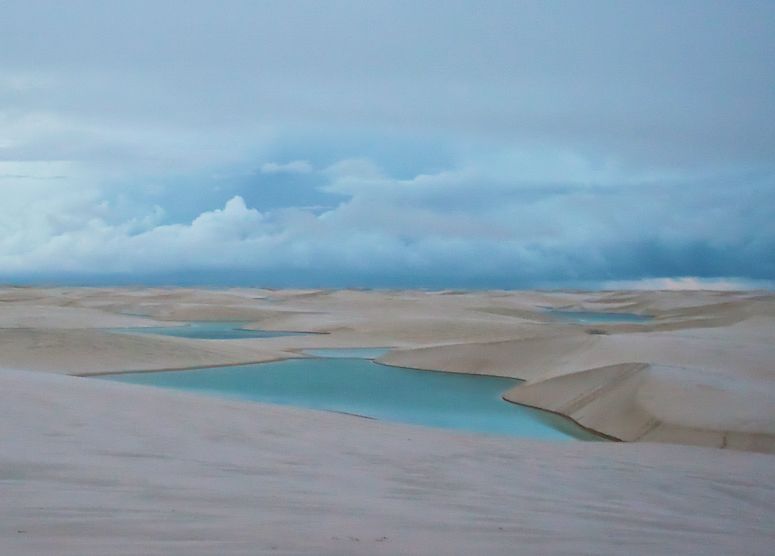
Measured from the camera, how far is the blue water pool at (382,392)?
43.5 feet

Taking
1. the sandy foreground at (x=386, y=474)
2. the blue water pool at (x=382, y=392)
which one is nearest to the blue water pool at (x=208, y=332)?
the blue water pool at (x=382, y=392)

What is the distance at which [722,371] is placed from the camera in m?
15.9

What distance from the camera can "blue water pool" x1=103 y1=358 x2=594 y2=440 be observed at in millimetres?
13266

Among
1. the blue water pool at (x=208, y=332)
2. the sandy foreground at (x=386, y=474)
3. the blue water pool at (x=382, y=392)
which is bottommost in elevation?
the blue water pool at (x=382, y=392)

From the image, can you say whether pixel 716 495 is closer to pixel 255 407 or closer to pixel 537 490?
pixel 537 490

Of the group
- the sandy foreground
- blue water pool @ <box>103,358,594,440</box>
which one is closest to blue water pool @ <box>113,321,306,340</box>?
blue water pool @ <box>103,358,594,440</box>

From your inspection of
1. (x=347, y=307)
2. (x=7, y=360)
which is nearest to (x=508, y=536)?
(x=7, y=360)

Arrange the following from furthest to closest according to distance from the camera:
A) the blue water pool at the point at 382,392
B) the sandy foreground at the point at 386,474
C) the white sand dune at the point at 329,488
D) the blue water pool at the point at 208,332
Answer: the blue water pool at the point at 208,332
the blue water pool at the point at 382,392
the sandy foreground at the point at 386,474
the white sand dune at the point at 329,488

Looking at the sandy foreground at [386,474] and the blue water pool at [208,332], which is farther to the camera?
the blue water pool at [208,332]

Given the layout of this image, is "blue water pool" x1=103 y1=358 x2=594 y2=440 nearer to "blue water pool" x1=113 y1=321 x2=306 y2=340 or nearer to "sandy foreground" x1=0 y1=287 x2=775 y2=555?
"sandy foreground" x1=0 y1=287 x2=775 y2=555

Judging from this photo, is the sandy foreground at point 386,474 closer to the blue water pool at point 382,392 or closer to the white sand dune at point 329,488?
the white sand dune at point 329,488

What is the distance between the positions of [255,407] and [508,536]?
6.96 metres

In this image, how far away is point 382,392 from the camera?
1656 cm

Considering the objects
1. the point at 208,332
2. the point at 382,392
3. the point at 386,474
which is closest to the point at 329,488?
the point at 386,474
